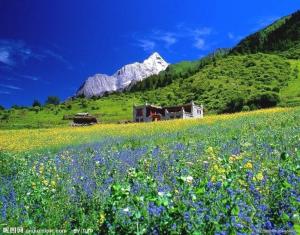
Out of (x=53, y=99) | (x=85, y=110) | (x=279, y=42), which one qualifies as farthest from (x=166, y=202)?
(x=53, y=99)

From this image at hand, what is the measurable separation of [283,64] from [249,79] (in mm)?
12135

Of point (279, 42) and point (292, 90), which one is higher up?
point (279, 42)

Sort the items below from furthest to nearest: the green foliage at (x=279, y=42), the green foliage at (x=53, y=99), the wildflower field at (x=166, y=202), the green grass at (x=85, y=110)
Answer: the green foliage at (x=53, y=99)
the green foliage at (x=279, y=42)
the green grass at (x=85, y=110)
the wildflower field at (x=166, y=202)

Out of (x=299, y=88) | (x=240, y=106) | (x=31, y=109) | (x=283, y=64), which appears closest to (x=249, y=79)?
(x=283, y=64)

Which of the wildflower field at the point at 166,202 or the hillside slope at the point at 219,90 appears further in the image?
the hillside slope at the point at 219,90

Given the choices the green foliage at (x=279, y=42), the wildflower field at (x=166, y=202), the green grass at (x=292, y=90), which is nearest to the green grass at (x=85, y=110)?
the green grass at (x=292, y=90)

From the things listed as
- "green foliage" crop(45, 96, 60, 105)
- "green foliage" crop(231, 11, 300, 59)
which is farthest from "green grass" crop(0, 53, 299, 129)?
"green foliage" crop(45, 96, 60, 105)

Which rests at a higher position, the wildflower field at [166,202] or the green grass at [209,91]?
the green grass at [209,91]

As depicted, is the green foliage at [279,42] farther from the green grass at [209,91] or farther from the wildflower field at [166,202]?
the wildflower field at [166,202]

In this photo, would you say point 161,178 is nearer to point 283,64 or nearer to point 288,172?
point 288,172

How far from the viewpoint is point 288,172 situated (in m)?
8.24

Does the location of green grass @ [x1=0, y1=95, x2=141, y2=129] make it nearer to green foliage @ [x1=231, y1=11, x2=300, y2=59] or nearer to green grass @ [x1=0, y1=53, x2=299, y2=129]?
green grass @ [x1=0, y1=53, x2=299, y2=129]

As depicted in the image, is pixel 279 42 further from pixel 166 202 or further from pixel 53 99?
pixel 166 202

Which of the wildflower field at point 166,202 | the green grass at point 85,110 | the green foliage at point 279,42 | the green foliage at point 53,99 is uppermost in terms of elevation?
the green foliage at point 279,42
